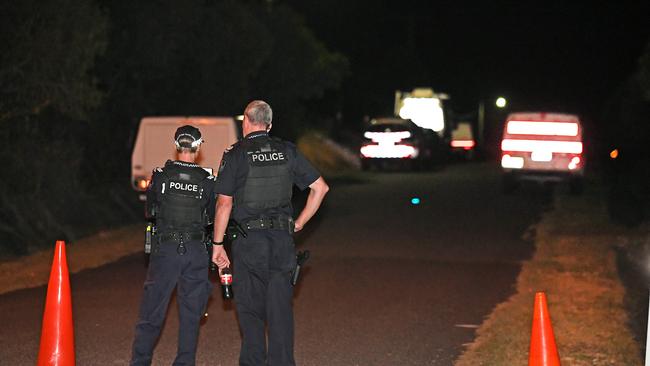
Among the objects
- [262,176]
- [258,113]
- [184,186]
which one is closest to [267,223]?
[262,176]

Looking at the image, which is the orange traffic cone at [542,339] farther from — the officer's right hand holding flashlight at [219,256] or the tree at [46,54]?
the tree at [46,54]

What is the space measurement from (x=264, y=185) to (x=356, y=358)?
2068 millimetres

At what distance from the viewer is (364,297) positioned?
11.6 metres

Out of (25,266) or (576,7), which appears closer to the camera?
(25,266)

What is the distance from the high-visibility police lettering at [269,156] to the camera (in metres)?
7.16

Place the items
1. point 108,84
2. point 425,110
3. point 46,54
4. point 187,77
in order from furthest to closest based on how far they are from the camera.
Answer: point 425,110
point 187,77
point 108,84
point 46,54

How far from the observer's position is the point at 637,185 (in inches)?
752

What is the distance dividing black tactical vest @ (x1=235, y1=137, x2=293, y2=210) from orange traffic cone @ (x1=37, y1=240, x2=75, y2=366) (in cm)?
136

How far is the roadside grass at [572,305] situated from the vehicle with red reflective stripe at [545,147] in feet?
20.4

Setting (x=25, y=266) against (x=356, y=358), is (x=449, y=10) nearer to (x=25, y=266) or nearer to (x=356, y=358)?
(x=25, y=266)

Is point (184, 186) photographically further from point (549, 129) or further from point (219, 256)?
point (549, 129)

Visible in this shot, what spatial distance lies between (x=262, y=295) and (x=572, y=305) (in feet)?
16.2

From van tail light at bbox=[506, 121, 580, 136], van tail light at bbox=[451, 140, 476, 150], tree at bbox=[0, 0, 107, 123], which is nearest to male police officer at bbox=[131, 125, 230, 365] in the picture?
tree at bbox=[0, 0, 107, 123]

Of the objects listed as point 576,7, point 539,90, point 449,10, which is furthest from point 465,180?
point 449,10
